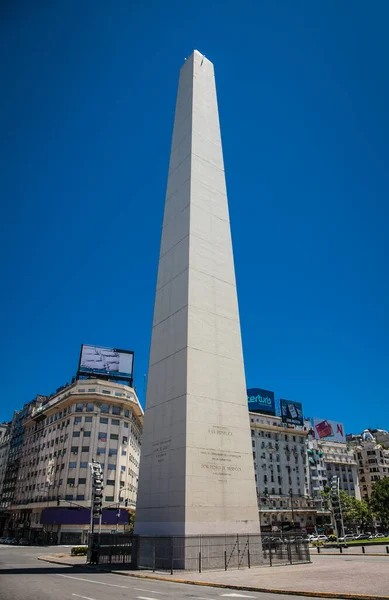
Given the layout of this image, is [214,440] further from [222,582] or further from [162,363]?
[222,582]

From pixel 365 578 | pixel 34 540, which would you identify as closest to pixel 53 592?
pixel 365 578

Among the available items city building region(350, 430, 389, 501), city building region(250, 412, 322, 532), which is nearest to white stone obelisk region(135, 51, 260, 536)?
city building region(250, 412, 322, 532)

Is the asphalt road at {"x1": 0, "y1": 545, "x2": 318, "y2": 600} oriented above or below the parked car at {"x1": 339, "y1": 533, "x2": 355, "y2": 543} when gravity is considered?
above

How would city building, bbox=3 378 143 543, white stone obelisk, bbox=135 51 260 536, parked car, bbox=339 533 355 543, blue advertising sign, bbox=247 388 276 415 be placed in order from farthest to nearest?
blue advertising sign, bbox=247 388 276 415 → city building, bbox=3 378 143 543 → parked car, bbox=339 533 355 543 → white stone obelisk, bbox=135 51 260 536

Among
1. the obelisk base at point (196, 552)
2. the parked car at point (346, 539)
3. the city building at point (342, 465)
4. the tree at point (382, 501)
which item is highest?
the city building at point (342, 465)

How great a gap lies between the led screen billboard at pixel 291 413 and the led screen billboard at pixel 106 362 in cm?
3986

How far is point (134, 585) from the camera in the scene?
1525 cm

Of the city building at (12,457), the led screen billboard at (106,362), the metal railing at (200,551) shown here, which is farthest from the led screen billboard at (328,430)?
the metal railing at (200,551)

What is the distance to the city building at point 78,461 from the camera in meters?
68.0

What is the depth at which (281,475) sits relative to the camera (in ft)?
309

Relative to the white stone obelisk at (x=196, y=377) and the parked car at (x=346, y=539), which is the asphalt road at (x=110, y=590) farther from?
the parked car at (x=346, y=539)

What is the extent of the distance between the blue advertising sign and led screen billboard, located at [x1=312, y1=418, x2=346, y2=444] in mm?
17597

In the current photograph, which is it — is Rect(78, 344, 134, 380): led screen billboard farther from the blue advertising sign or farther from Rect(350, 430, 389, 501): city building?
Rect(350, 430, 389, 501): city building

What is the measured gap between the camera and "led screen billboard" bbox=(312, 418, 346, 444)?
109 metres
